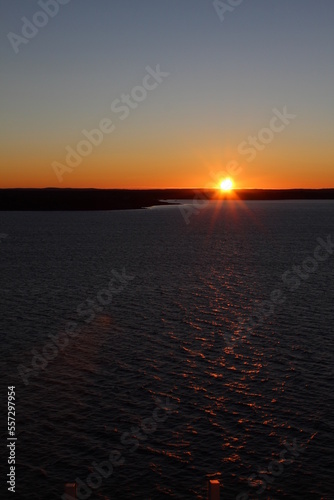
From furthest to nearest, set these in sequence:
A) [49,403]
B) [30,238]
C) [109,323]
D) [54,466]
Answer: [30,238]
[109,323]
[49,403]
[54,466]

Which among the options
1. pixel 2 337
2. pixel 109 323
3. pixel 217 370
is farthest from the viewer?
pixel 109 323

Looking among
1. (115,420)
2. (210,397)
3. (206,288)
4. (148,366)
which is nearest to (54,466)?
(115,420)

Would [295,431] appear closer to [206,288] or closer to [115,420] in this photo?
[115,420]

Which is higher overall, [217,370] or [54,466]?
[217,370]

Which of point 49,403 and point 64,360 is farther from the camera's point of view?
Answer: point 64,360

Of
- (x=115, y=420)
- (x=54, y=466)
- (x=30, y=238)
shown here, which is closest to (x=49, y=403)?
(x=115, y=420)

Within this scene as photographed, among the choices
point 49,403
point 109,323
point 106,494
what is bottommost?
point 106,494

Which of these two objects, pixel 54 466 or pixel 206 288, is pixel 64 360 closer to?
pixel 54 466
